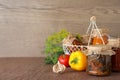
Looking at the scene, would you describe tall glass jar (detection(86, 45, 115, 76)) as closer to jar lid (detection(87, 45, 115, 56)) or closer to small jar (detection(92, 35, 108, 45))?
jar lid (detection(87, 45, 115, 56))

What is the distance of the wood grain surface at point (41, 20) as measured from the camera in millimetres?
1447

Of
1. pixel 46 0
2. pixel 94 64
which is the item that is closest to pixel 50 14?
pixel 46 0

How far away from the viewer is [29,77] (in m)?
0.92

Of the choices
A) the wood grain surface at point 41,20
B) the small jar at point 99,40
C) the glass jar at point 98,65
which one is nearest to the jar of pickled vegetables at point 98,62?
the glass jar at point 98,65

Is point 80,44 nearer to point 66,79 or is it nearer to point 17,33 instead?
point 66,79

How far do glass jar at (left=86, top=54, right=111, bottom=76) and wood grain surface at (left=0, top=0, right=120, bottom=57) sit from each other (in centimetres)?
52

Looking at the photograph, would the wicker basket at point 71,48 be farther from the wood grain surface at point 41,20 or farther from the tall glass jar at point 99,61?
the wood grain surface at point 41,20

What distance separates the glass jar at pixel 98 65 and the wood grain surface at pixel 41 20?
52 centimetres

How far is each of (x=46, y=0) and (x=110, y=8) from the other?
40 cm

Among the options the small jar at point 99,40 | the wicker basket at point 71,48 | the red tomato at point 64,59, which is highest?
the small jar at point 99,40

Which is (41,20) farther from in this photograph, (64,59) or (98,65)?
(98,65)

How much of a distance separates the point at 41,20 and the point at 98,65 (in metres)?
0.64

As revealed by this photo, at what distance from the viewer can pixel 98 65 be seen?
3.08 ft

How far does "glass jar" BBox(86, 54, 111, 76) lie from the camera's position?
94 centimetres
